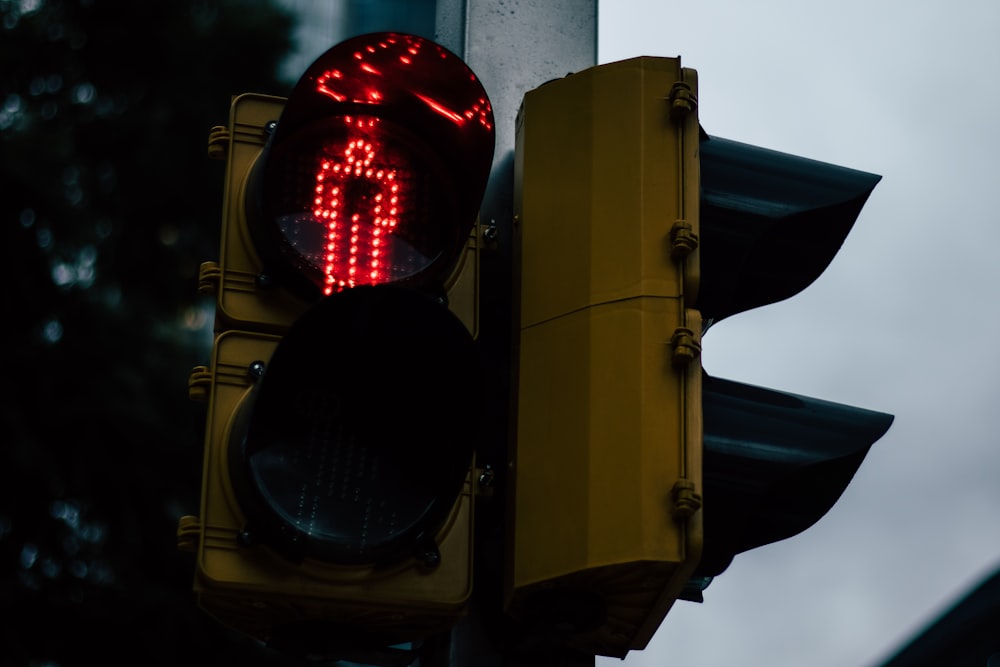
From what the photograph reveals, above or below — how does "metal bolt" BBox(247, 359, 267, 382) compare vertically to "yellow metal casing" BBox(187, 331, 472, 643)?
above

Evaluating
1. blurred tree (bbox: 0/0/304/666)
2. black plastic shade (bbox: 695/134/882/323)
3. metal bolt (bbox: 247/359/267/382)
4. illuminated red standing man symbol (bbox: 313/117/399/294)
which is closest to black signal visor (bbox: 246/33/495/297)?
illuminated red standing man symbol (bbox: 313/117/399/294)

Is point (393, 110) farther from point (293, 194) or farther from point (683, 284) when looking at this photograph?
point (683, 284)

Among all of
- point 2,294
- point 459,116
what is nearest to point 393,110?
point 459,116

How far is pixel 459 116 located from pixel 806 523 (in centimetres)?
89

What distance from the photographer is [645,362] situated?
2.98 m

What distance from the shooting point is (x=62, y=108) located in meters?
9.46

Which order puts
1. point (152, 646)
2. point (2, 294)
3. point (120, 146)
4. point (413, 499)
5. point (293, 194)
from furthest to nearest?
point (120, 146), point (2, 294), point (152, 646), point (293, 194), point (413, 499)

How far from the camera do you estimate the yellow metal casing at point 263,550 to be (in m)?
2.84

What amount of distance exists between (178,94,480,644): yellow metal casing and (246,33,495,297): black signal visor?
6cm

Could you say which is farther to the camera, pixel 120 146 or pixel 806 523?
pixel 120 146

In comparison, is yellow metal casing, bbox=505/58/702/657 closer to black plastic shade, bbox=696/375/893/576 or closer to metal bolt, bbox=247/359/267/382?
black plastic shade, bbox=696/375/893/576

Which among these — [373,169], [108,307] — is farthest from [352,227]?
[108,307]

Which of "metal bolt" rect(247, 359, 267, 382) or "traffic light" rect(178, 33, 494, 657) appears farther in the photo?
"metal bolt" rect(247, 359, 267, 382)

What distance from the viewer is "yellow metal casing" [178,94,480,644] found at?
2836mm
